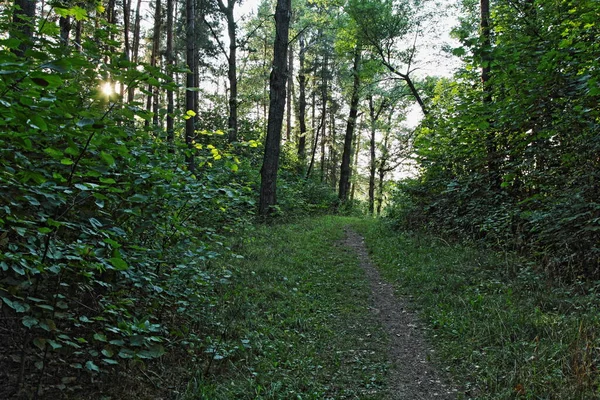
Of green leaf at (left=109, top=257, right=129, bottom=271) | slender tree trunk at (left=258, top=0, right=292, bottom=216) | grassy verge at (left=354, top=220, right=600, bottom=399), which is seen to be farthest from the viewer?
slender tree trunk at (left=258, top=0, right=292, bottom=216)

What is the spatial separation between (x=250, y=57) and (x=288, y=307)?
27.6 meters

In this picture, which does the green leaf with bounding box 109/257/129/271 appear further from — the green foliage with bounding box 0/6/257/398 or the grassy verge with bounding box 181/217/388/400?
the grassy verge with bounding box 181/217/388/400

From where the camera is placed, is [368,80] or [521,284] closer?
[521,284]

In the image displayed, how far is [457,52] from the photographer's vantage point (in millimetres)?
5488

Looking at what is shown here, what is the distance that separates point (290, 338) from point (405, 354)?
1.59 metres

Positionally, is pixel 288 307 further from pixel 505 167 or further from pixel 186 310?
pixel 505 167

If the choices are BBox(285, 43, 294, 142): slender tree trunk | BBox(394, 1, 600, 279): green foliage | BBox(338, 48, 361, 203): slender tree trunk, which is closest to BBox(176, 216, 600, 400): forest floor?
BBox(394, 1, 600, 279): green foliage

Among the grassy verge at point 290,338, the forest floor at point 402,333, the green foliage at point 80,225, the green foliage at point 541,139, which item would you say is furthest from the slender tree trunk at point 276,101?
the green foliage at point 80,225

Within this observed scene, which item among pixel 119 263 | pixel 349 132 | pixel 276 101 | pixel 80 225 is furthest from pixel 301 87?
pixel 119 263

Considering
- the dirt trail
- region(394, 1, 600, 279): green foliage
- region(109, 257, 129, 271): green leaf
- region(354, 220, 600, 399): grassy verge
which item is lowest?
the dirt trail

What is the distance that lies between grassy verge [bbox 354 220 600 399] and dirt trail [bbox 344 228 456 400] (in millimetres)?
216

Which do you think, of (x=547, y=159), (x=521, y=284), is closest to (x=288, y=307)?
(x=521, y=284)

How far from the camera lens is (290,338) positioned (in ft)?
16.1

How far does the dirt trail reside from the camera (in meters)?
3.97
